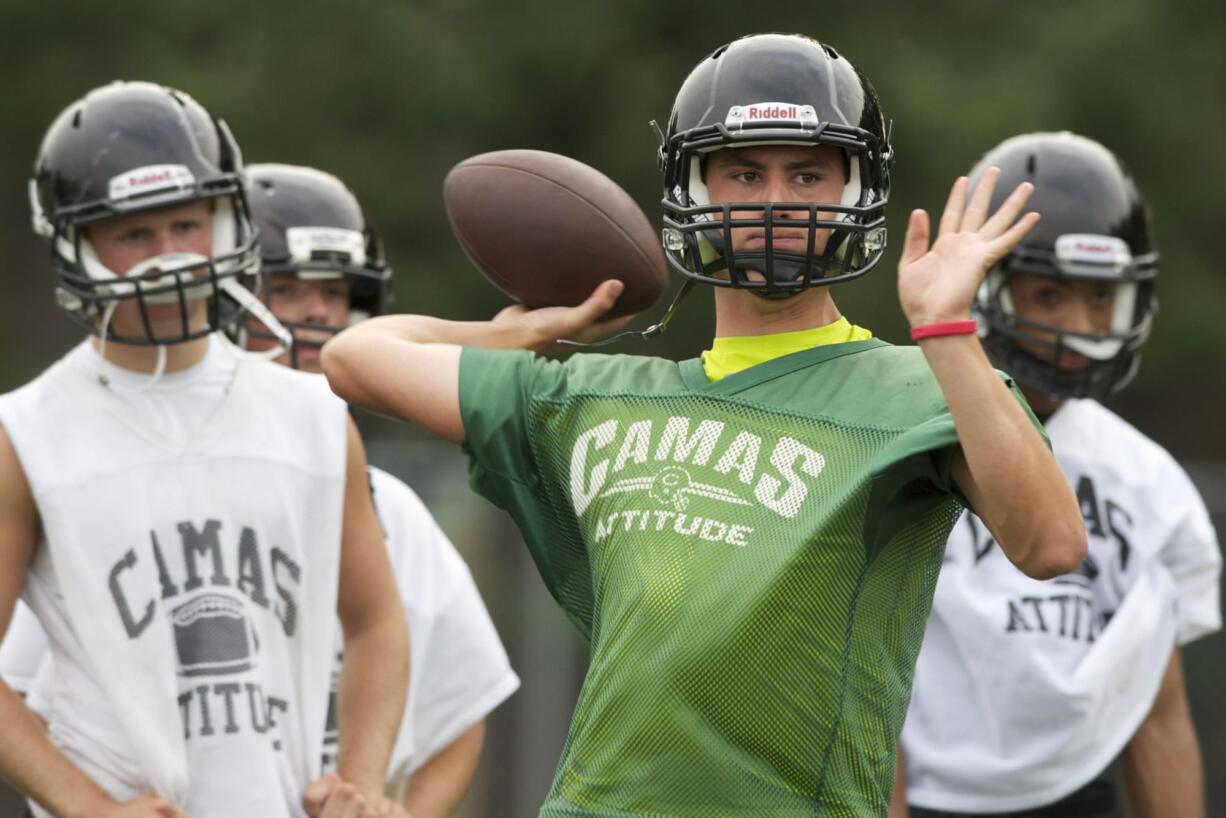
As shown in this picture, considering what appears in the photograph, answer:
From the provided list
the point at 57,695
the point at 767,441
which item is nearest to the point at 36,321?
the point at 57,695

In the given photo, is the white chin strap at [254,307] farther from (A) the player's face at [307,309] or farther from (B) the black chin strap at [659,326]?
(B) the black chin strap at [659,326]

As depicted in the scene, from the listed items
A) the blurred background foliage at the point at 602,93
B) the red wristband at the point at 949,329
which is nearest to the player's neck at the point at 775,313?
the red wristband at the point at 949,329

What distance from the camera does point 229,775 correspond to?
168 inches

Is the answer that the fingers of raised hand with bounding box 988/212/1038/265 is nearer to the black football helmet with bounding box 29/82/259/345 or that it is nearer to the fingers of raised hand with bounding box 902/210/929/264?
the fingers of raised hand with bounding box 902/210/929/264

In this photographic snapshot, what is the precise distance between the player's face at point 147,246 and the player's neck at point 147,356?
0.04 meters

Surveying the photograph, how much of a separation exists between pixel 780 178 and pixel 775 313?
0.24 meters

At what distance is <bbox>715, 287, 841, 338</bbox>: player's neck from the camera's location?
352 cm

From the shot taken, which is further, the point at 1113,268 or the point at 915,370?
the point at 1113,268

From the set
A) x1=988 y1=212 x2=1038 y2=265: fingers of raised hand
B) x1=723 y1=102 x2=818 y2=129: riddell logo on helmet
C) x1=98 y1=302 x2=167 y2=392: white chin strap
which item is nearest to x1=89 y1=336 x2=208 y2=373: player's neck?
x1=98 y1=302 x2=167 y2=392: white chin strap

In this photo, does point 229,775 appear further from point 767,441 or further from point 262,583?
point 767,441

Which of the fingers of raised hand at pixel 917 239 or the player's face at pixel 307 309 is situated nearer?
the fingers of raised hand at pixel 917 239

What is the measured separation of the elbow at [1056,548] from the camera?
9.99 ft

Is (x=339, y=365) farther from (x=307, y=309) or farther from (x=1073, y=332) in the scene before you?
(x=1073, y=332)

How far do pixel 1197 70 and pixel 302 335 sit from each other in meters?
11.1
